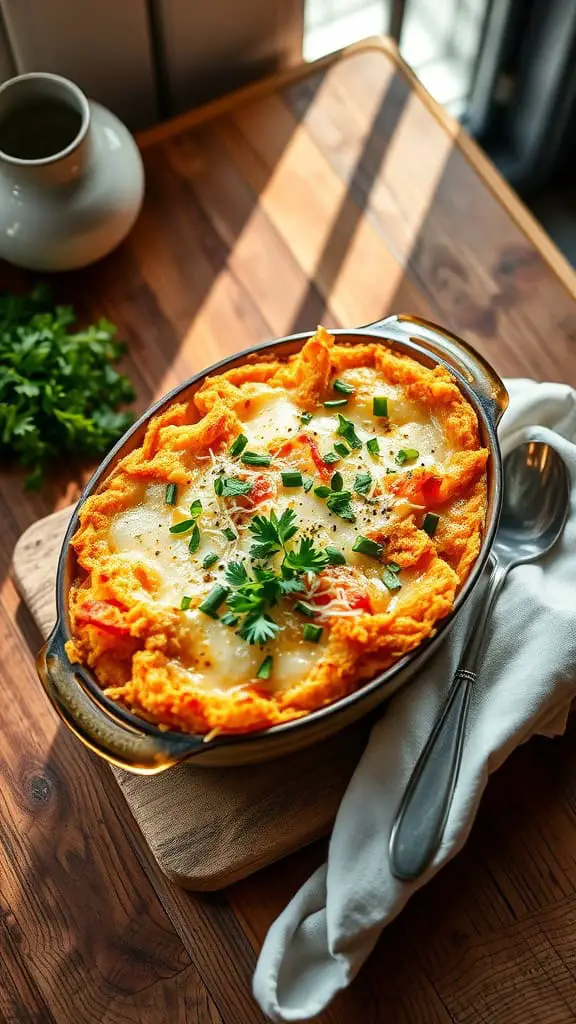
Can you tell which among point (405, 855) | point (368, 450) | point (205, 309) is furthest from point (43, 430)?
point (405, 855)

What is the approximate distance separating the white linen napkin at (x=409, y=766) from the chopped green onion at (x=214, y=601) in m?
0.38

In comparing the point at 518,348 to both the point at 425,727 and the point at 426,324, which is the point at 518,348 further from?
the point at 425,727

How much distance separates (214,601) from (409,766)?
466 mm

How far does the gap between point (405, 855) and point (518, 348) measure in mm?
1297

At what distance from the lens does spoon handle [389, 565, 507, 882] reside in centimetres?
179

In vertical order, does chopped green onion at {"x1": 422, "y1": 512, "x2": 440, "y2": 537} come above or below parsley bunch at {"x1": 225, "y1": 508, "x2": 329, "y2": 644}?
above

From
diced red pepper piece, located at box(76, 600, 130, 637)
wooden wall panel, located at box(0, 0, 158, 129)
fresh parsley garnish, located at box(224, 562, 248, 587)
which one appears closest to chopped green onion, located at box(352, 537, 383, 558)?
fresh parsley garnish, located at box(224, 562, 248, 587)

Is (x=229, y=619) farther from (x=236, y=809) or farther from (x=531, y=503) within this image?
(x=531, y=503)

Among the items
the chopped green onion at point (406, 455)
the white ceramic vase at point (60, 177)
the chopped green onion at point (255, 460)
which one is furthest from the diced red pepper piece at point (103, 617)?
the white ceramic vase at point (60, 177)

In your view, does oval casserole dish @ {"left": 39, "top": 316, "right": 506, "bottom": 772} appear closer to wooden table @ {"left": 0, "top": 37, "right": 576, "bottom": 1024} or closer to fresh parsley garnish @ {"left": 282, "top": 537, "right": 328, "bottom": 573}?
fresh parsley garnish @ {"left": 282, "top": 537, "right": 328, "bottom": 573}

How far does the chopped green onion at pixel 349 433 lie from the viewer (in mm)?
2010

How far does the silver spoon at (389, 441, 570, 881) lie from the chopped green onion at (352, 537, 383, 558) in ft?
0.92

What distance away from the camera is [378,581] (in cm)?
189

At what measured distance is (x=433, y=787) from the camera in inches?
72.3
